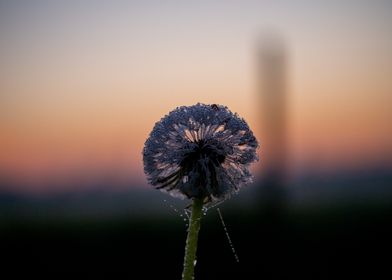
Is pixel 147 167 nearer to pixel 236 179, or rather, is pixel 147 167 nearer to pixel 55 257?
pixel 236 179

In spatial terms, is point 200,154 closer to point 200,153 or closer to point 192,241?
point 200,153

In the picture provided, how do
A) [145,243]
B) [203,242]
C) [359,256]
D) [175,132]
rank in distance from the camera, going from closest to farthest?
[175,132]
[359,256]
[203,242]
[145,243]

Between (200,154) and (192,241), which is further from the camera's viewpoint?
(200,154)

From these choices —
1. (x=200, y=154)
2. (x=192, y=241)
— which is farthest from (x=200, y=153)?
(x=192, y=241)

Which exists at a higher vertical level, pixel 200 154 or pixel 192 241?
pixel 200 154

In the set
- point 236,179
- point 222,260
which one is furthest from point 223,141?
point 222,260

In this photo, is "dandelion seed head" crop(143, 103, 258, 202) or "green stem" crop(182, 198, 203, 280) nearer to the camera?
"green stem" crop(182, 198, 203, 280)
